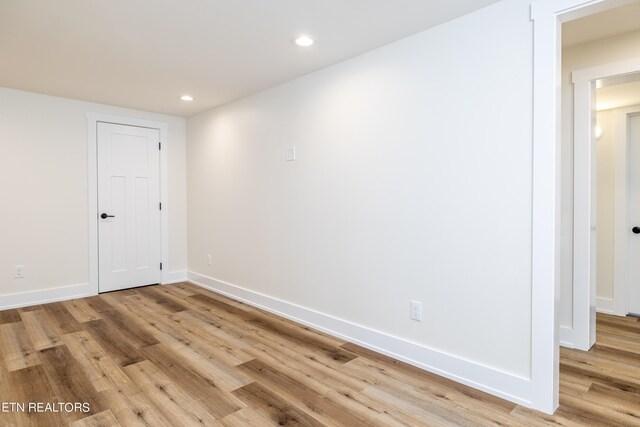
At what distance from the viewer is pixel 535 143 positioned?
6.45 feet

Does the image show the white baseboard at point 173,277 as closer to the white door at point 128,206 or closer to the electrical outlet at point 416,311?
the white door at point 128,206

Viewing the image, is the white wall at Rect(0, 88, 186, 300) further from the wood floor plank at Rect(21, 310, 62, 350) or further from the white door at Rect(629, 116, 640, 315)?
the white door at Rect(629, 116, 640, 315)

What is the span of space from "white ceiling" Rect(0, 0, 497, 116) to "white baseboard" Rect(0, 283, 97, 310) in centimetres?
219

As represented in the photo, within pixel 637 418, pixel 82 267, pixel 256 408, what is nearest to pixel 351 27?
pixel 256 408

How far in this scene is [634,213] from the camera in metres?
3.75

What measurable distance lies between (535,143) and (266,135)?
8.19 feet

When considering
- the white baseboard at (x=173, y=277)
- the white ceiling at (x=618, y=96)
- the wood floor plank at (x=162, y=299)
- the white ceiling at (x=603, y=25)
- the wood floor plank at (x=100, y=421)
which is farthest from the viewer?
the white baseboard at (x=173, y=277)

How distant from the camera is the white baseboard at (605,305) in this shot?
376 cm

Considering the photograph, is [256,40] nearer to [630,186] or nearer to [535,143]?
[535,143]

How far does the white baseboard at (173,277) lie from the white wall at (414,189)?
1.76 metres

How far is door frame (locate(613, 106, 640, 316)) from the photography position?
3717mm

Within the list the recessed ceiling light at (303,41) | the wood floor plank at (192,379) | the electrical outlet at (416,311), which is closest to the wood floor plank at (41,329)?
the wood floor plank at (192,379)

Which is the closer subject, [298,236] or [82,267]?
[298,236]

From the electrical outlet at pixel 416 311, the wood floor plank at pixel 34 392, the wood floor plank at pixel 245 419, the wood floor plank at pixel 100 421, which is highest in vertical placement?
the electrical outlet at pixel 416 311
